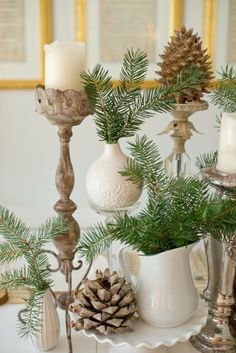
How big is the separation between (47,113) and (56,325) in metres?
0.32

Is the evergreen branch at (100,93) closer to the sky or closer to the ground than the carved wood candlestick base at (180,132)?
closer to the sky

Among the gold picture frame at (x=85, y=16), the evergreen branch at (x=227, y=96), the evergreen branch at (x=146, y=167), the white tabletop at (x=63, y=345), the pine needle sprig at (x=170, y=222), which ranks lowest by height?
the white tabletop at (x=63, y=345)

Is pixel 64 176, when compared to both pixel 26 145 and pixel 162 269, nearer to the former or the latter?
pixel 162 269

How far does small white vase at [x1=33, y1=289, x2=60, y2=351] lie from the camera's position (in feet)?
2.71

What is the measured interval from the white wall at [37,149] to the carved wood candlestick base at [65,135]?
0.91 m

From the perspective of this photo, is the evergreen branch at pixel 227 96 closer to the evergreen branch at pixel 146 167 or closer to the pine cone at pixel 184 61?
the pine cone at pixel 184 61

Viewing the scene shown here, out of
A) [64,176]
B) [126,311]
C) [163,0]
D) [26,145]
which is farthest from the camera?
[26,145]

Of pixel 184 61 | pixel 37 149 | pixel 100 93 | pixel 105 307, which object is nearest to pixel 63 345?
pixel 105 307

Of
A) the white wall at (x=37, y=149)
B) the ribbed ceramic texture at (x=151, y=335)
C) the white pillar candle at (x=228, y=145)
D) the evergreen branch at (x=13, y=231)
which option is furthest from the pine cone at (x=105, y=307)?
the white wall at (x=37, y=149)

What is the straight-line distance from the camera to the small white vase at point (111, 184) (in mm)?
Result: 828

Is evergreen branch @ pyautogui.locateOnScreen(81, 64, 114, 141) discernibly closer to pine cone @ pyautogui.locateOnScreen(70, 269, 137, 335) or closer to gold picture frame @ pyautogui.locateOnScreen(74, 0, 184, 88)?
pine cone @ pyautogui.locateOnScreen(70, 269, 137, 335)

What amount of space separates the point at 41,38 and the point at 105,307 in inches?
47.5

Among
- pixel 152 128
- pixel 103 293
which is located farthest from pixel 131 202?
pixel 152 128

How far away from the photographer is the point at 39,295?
805 millimetres
